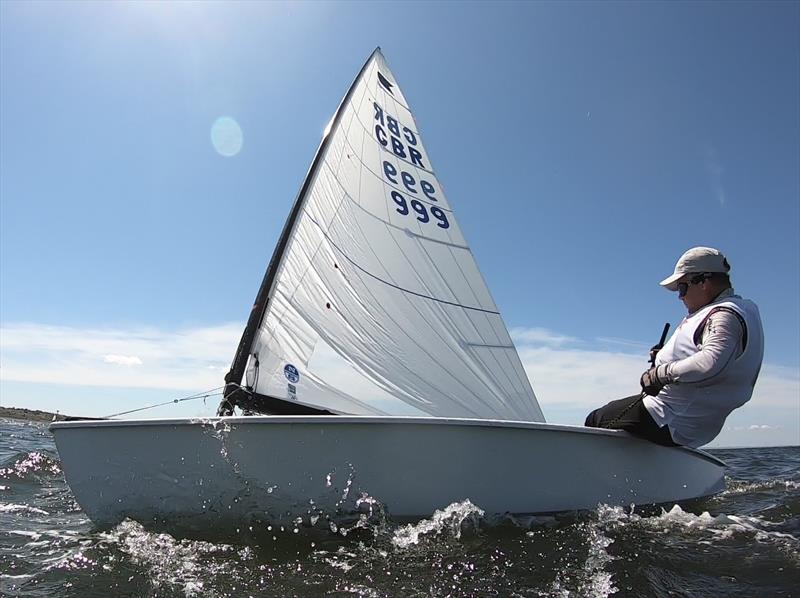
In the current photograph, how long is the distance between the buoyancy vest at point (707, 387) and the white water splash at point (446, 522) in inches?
59.7

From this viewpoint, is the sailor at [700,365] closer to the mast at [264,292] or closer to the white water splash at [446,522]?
the white water splash at [446,522]

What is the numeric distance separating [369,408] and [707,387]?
266cm

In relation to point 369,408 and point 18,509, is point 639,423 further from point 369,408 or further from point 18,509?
point 18,509

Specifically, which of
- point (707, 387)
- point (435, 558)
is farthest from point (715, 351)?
point (435, 558)

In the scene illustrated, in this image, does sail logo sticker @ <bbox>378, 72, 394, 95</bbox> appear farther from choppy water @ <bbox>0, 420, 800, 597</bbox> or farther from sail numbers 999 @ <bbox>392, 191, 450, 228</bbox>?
choppy water @ <bbox>0, 420, 800, 597</bbox>

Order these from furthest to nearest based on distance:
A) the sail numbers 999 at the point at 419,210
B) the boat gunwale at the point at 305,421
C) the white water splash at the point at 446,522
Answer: the sail numbers 999 at the point at 419,210
the white water splash at the point at 446,522
the boat gunwale at the point at 305,421

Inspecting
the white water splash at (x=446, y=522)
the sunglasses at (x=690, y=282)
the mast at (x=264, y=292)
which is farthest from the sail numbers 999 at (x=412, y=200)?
the white water splash at (x=446, y=522)

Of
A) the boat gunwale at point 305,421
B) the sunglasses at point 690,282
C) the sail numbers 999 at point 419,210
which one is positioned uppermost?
Answer: the sail numbers 999 at point 419,210

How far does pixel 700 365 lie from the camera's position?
10.8ft

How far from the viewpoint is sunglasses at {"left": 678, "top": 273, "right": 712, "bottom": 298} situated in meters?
3.72

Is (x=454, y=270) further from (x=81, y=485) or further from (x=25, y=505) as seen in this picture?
(x=25, y=505)

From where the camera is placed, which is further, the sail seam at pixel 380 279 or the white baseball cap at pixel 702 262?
the sail seam at pixel 380 279

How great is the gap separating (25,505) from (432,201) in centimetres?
504

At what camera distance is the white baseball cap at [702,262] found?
3.69 m
